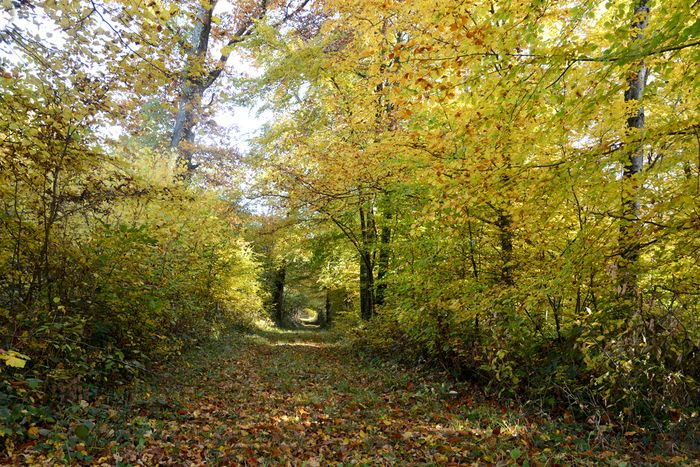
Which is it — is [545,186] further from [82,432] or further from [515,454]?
[82,432]

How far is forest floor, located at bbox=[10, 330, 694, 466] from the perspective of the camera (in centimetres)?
422

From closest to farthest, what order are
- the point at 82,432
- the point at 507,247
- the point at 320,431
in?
the point at 82,432, the point at 320,431, the point at 507,247

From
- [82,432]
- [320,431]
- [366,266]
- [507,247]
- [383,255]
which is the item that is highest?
[383,255]

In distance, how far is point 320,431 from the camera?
5316mm

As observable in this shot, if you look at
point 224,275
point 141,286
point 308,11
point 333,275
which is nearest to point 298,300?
point 333,275

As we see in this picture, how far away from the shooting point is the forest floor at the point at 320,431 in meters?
4.22

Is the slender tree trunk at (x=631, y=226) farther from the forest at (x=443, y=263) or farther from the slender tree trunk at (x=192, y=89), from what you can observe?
the slender tree trunk at (x=192, y=89)

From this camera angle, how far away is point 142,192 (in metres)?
6.00

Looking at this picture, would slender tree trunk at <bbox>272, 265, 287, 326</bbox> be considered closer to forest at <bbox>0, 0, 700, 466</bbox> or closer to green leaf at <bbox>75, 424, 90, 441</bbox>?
forest at <bbox>0, 0, 700, 466</bbox>

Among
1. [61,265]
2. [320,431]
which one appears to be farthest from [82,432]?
[320,431]

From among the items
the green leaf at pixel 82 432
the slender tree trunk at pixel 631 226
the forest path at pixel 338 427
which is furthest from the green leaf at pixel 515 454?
the green leaf at pixel 82 432

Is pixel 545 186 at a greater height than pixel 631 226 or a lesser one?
greater

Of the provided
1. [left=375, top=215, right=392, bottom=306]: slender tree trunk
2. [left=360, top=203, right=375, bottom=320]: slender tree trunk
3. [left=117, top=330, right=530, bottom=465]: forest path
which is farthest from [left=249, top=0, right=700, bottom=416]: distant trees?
[left=360, top=203, right=375, bottom=320]: slender tree trunk

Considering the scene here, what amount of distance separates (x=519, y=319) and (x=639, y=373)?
63.7 inches
